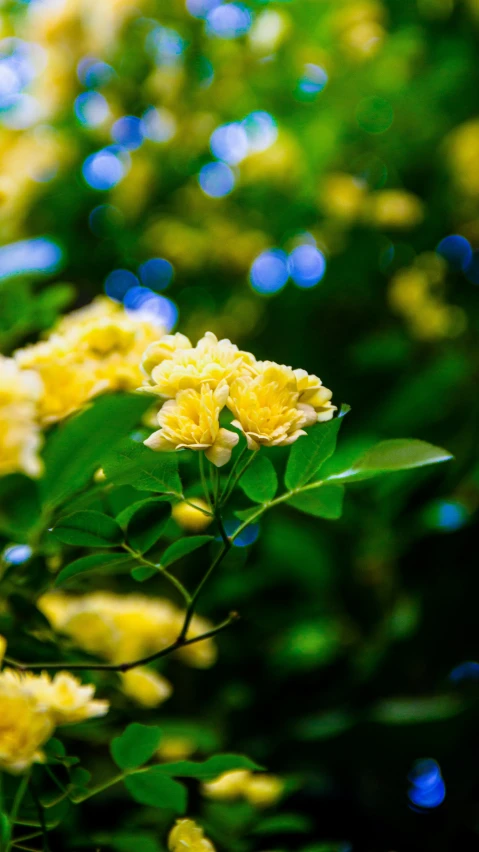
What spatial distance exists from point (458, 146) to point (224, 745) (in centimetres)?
122

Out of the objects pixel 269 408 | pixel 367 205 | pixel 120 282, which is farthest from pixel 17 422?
pixel 367 205

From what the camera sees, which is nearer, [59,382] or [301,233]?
[59,382]

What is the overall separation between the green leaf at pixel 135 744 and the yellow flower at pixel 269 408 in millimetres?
232

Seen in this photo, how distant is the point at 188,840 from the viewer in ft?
1.74

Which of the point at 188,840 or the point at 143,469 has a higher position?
the point at 143,469

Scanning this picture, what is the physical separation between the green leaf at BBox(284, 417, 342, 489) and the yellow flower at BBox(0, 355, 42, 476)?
0.52ft

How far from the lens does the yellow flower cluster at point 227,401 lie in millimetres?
434

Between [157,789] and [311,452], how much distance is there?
265mm

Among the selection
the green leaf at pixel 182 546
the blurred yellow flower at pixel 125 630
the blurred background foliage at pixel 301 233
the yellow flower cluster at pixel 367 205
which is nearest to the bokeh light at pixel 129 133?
the blurred background foliage at pixel 301 233

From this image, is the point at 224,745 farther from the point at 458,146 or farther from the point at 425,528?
the point at 458,146

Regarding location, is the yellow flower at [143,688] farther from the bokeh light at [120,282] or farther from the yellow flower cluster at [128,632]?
the bokeh light at [120,282]

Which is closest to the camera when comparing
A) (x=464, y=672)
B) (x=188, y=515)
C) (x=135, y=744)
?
(x=135, y=744)

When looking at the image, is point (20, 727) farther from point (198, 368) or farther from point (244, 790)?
point (244, 790)

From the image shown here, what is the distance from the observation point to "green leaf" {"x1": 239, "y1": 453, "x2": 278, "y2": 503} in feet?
1.59
